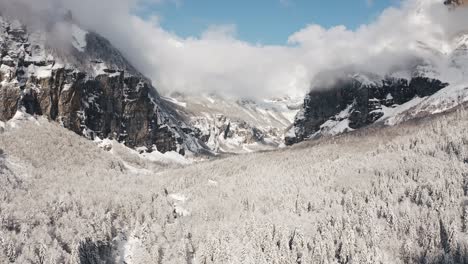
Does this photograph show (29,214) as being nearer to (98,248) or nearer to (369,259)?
(98,248)

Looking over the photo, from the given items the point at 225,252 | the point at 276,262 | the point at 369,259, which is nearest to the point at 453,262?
the point at 369,259

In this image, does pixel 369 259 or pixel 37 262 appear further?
pixel 369 259

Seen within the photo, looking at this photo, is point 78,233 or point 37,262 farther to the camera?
point 78,233

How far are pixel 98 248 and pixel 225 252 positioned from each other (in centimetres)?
4411

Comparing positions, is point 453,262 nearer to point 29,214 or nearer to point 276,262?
point 276,262

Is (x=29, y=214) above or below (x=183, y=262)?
above

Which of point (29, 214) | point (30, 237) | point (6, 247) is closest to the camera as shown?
point (6, 247)

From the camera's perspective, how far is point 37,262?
166500mm

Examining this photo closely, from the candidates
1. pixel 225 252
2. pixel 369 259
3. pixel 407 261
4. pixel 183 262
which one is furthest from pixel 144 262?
pixel 407 261

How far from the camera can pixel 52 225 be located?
19612 centimetres

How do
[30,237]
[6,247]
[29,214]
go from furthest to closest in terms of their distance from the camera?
[29,214] → [30,237] → [6,247]

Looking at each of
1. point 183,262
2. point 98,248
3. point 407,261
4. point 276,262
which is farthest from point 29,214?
point 407,261

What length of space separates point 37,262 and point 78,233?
26515 millimetres

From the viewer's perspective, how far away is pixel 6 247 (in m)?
163
